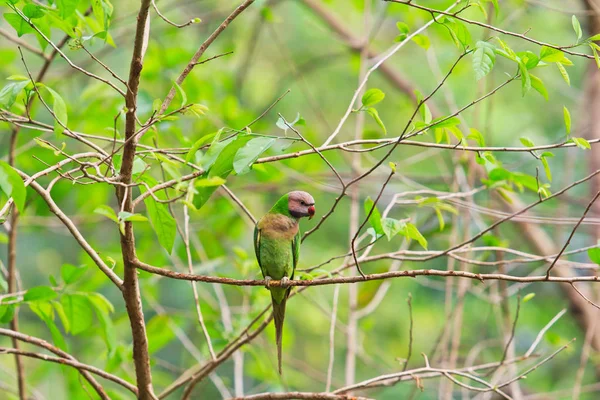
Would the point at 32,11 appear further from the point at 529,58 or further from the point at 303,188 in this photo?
the point at 303,188

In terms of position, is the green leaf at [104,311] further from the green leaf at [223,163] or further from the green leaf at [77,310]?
the green leaf at [223,163]

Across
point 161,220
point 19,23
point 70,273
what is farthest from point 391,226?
point 19,23

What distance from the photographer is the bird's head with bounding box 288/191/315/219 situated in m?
2.47

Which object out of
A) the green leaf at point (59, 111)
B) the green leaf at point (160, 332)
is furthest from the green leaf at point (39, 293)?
the green leaf at point (160, 332)

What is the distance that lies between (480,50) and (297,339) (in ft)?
24.2

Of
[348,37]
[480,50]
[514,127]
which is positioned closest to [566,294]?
[348,37]

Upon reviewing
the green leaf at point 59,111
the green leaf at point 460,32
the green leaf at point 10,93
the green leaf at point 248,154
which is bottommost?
the green leaf at point 248,154

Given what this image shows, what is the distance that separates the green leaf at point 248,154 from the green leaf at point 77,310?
3.16 feet

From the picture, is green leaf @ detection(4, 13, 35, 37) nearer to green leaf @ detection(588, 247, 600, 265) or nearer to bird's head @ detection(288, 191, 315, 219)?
bird's head @ detection(288, 191, 315, 219)

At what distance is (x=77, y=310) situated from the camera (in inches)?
90.4

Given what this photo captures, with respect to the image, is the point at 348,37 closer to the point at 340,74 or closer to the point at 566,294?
the point at 566,294

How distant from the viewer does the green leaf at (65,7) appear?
1.97m

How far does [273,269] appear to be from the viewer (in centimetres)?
261

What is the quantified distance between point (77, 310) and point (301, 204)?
2.80 ft
